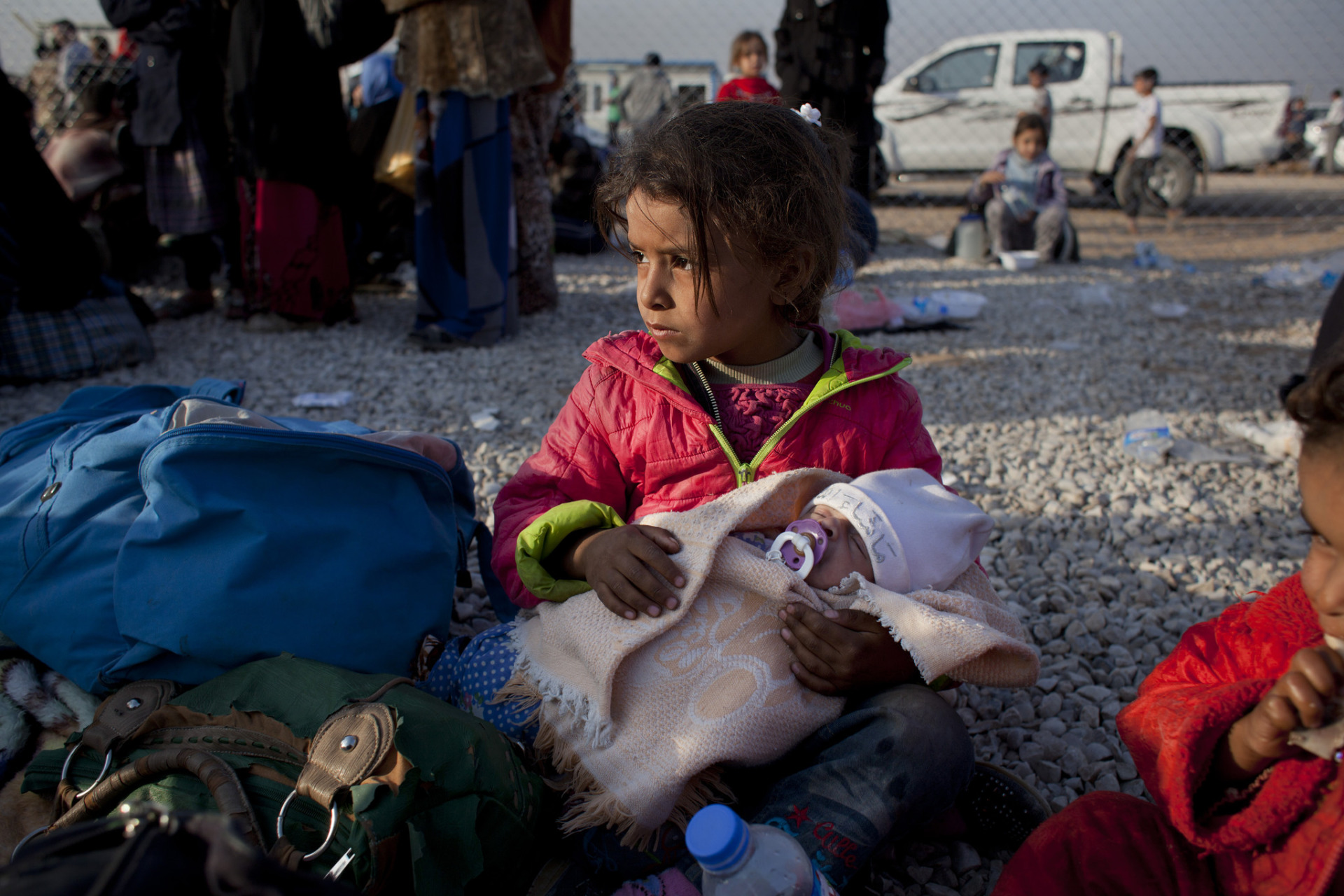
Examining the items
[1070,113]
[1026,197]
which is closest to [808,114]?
[1026,197]

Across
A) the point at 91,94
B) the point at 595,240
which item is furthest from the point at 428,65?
the point at 595,240

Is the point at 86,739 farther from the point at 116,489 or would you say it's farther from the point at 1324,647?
the point at 1324,647

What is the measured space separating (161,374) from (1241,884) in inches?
184

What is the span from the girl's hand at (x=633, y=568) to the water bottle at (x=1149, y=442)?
2659mm

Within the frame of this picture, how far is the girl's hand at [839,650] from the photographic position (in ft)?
4.30

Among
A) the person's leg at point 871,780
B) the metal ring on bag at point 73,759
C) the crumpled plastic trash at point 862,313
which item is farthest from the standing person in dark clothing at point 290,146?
the person's leg at point 871,780

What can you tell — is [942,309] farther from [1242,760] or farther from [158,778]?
[158,778]

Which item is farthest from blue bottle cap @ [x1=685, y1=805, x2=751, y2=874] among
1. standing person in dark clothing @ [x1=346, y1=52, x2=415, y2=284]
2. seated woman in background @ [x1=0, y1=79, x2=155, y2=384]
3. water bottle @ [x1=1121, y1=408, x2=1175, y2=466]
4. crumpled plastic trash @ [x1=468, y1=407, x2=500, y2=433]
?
standing person in dark clothing @ [x1=346, y1=52, x2=415, y2=284]

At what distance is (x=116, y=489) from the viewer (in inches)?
63.1

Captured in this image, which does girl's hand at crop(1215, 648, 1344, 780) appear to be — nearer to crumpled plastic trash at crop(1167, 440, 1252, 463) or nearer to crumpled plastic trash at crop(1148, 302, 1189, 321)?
crumpled plastic trash at crop(1167, 440, 1252, 463)

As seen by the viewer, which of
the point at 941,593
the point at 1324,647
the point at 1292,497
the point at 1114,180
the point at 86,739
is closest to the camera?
the point at 1324,647

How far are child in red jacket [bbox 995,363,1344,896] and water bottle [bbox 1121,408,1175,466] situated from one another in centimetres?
238

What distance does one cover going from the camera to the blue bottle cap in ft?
3.20

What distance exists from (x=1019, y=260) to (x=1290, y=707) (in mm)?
7207
